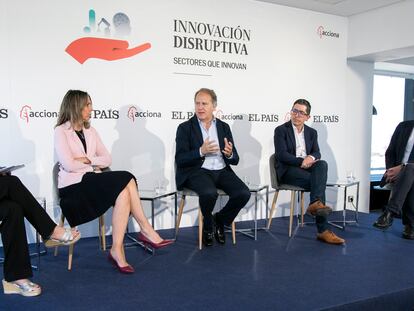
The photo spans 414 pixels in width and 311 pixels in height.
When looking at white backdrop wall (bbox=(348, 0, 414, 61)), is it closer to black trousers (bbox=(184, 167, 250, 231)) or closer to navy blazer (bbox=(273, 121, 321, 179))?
navy blazer (bbox=(273, 121, 321, 179))

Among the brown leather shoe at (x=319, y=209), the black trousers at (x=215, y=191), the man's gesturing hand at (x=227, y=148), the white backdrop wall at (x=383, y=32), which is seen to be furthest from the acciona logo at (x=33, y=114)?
the white backdrop wall at (x=383, y=32)

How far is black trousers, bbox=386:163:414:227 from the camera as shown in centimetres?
394

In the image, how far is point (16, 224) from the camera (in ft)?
8.36

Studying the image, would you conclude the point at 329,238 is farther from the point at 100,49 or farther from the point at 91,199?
the point at 100,49

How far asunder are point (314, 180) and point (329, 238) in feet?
1.71

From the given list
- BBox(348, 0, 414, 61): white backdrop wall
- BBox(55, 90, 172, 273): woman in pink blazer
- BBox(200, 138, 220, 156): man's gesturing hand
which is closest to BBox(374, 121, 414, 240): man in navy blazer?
BBox(348, 0, 414, 61): white backdrop wall

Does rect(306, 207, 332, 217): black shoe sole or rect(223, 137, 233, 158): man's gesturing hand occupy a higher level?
rect(223, 137, 233, 158): man's gesturing hand

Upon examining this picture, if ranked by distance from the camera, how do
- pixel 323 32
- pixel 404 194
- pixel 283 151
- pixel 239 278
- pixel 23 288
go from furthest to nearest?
pixel 323 32
pixel 283 151
pixel 404 194
pixel 239 278
pixel 23 288

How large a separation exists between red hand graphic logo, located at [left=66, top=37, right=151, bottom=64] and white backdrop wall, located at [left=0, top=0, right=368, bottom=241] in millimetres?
34

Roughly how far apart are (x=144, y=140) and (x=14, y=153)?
117 centimetres

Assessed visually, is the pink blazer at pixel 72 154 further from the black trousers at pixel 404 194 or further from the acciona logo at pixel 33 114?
the black trousers at pixel 404 194

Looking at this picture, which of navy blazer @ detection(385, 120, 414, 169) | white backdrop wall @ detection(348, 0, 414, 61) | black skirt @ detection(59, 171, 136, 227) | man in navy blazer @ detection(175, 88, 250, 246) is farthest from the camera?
white backdrop wall @ detection(348, 0, 414, 61)

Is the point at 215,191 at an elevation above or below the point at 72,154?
below

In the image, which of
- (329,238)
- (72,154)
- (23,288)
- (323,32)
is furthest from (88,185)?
(323,32)
